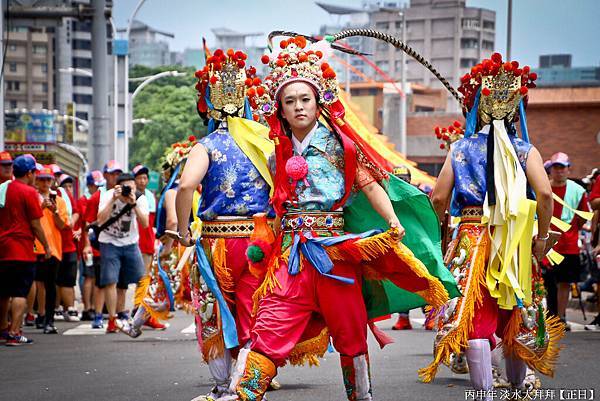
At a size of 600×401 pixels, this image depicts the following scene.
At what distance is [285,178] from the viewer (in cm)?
718

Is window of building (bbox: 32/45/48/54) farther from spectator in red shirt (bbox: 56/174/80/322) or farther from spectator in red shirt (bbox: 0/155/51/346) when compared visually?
spectator in red shirt (bbox: 0/155/51/346)

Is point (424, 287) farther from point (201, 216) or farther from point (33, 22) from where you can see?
point (33, 22)

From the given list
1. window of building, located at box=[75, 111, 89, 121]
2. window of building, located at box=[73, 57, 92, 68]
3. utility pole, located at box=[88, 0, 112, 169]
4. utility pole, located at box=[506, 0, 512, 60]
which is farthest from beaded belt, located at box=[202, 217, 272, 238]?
window of building, located at box=[73, 57, 92, 68]

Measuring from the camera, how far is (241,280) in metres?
8.58

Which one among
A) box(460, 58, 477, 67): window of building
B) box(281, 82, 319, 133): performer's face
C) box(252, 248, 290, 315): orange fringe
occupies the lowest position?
box(252, 248, 290, 315): orange fringe

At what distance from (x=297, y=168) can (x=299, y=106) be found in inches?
14.6

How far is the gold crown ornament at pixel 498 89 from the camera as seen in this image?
8.61 meters

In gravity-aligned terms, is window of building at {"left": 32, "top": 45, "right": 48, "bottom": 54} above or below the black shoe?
above

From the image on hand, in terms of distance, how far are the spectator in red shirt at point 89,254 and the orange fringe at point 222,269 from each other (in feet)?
21.8

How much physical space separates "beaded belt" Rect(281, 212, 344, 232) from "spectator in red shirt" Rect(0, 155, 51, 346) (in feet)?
22.0

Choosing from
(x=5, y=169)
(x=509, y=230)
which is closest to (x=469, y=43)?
(x=5, y=169)

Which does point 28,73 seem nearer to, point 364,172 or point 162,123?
point 162,123

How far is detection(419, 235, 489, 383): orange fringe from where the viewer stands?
Answer: 26.2 feet

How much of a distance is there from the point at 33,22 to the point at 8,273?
1211 cm
